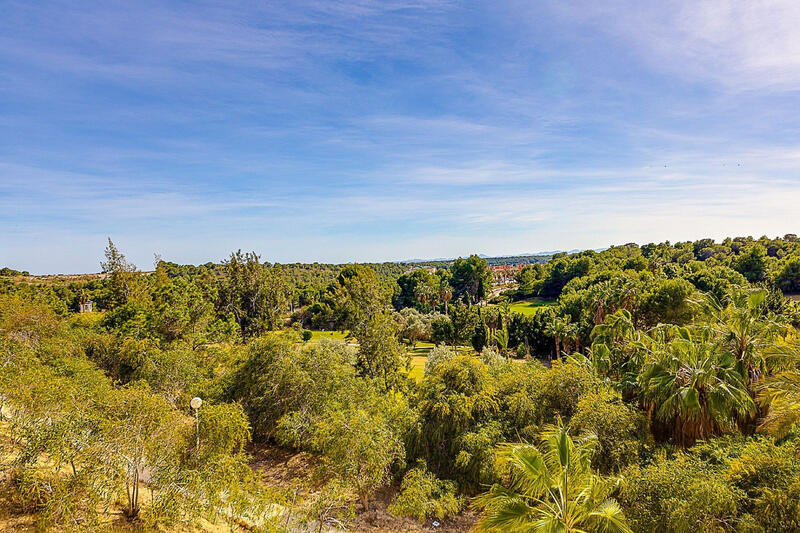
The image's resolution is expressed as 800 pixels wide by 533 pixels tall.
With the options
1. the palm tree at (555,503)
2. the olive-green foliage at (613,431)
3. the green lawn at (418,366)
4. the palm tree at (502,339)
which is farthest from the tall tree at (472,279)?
the palm tree at (555,503)

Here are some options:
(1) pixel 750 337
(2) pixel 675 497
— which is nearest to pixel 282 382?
(2) pixel 675 497

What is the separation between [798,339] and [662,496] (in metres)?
6.93

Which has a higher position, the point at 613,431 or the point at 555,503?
the point at 555,503

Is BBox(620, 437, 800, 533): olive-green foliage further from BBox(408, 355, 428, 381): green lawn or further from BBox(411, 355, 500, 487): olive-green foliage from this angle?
BBox(408, 355, 428, 381): green lawn

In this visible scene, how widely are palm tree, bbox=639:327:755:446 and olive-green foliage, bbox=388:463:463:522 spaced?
690cm

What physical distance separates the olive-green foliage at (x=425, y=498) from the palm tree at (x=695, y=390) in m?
6.90

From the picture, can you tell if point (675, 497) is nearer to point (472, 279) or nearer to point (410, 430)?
point (410, 430)

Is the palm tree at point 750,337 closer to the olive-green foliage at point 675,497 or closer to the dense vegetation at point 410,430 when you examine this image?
the dense vegetation at point 410,430

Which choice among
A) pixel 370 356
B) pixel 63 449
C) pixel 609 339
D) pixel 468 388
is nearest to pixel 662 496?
pixel 468 388

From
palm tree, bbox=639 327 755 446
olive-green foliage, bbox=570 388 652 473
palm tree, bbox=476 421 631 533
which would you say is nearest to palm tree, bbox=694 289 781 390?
palm tree, bbox=639 327 755 446

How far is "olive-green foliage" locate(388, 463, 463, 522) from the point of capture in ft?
38.2

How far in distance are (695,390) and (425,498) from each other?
8495 millimetres

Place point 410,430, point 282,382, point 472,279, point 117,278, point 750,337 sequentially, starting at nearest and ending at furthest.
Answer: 1. point 750,337
2. point 410,430
3. point 282,382
4. point 117,278
5. point 472,279

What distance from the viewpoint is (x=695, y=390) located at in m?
11.0
